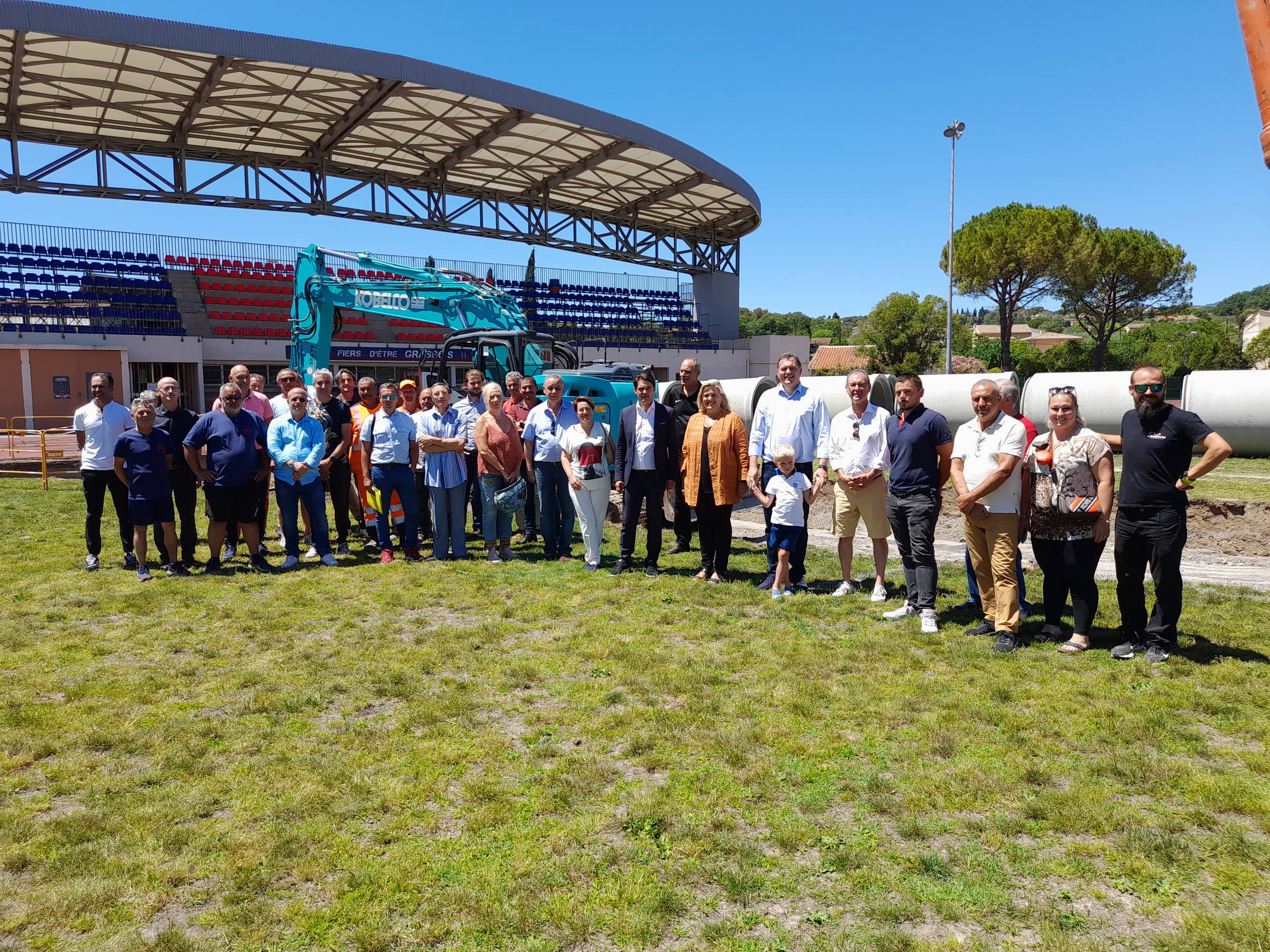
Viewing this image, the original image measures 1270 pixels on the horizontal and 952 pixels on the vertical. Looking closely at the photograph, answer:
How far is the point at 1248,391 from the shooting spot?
15.9 meters

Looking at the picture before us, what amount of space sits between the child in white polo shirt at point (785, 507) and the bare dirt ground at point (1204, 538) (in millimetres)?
2055

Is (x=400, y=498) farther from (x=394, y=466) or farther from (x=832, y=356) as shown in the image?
(x=832, y=356)

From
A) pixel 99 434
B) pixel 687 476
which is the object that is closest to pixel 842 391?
pixel 687 476

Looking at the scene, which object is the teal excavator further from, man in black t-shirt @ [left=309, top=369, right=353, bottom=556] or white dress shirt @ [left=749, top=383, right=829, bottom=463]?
white dress shirt @ [left=749, top=383, right=829, bottom=463]

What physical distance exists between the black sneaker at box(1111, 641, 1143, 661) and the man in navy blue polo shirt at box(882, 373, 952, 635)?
1.11m

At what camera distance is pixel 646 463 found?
7758mm

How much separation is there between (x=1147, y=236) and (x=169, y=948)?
178ft

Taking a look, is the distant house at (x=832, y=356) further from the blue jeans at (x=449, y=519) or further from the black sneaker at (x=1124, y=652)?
the black sneaker at (x=1124, y=652)

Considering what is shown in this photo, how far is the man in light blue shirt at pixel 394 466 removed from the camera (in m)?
8.28

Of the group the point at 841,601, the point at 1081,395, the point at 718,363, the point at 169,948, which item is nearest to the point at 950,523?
the point at 841,601

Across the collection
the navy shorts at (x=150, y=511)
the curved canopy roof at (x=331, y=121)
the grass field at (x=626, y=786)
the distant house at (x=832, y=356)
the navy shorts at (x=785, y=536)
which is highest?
the curved canopy roof at (x=331, y=121)

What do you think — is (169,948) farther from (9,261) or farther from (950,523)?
(9,261)

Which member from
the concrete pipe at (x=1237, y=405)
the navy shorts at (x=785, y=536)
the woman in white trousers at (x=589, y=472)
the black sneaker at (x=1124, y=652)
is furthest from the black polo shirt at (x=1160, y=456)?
the concrete pipe at (x=1237, y=405)

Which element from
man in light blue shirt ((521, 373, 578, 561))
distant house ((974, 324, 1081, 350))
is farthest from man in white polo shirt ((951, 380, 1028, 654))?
distant house ((974, 324, 1081, 350))
